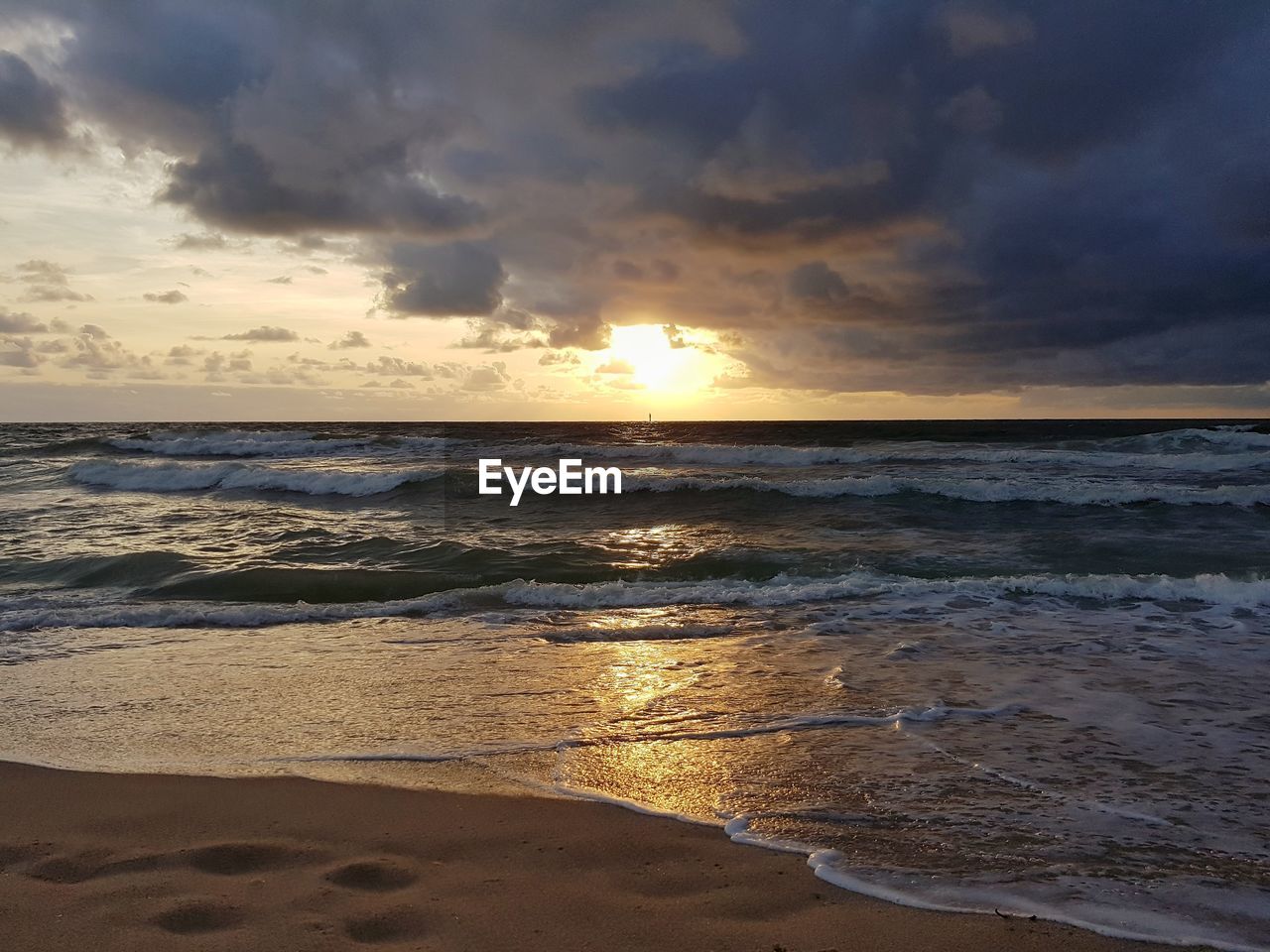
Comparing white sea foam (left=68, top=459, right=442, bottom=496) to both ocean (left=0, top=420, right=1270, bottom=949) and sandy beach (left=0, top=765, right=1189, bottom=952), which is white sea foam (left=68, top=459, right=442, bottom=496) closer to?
ocean (left=0, top=420, right=1270, bottom=949)

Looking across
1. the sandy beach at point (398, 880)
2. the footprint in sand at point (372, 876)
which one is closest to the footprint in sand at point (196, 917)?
the sandy beach at point (398, 880)

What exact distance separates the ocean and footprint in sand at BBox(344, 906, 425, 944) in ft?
4.73

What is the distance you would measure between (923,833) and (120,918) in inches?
140

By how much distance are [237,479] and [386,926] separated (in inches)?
1034

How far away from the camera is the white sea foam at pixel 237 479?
2438cm

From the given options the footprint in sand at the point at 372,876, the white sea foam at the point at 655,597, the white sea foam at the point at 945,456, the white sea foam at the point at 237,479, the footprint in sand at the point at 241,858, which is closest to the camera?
the footprint in sand at the point at 372,876

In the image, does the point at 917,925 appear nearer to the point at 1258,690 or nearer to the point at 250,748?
the point at 250,748

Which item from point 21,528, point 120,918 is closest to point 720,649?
point 120,918

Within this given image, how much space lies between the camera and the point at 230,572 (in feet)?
40.4

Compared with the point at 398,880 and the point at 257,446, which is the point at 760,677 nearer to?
the point at 398,880

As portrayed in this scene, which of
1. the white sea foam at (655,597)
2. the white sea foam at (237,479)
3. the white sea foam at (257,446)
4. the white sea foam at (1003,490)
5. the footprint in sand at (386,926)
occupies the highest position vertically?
the white sea foam at (257,446)

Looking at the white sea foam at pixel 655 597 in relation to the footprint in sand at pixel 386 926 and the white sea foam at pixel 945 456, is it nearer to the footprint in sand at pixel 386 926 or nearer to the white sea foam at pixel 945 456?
the footprint in sand at pixel 386 926

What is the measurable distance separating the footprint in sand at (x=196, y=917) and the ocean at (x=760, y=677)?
4.82 feet

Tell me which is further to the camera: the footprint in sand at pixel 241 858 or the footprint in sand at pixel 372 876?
the footprint in sand at pixel 241 858
